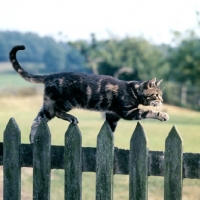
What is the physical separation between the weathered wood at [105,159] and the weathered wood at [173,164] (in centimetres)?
39

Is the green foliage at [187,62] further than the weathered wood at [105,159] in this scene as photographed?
Yes

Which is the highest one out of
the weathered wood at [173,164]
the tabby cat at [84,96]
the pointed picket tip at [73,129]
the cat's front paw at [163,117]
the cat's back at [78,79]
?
the cat's back at [78,79]

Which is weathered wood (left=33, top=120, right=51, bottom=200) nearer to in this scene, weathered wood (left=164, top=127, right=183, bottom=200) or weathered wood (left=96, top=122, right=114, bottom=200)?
weathered wood (left=96, top=122, right=114, bottom=200)

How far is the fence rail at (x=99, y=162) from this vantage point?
351 cm

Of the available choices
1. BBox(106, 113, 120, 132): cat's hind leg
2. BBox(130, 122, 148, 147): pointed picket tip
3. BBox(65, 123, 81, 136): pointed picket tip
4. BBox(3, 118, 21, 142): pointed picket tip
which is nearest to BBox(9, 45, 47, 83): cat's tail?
BBox(106, 113, 120, 132): cat's hind leg

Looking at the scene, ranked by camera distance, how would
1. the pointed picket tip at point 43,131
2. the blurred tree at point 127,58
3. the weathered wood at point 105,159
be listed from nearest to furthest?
the weathered wood at point 105,159 < the pointed picket tip at point 43,131 < the blurred tree at point 127,58

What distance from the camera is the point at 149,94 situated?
5.14 m

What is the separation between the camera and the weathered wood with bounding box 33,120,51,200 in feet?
12.3

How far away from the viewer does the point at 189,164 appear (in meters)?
3.50

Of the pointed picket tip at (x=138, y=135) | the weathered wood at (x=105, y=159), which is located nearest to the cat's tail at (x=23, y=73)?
the weathered wood at (x=105, y=159)

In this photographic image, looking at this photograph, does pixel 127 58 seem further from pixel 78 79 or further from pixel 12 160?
pixel 12 160

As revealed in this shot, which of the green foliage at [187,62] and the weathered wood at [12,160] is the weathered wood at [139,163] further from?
the green foliage at [187,62]

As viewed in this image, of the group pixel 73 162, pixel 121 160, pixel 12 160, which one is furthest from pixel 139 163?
pixel 12 160

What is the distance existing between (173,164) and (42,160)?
94 cm
